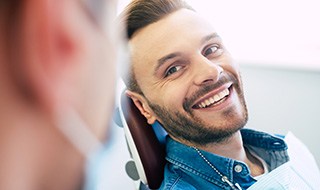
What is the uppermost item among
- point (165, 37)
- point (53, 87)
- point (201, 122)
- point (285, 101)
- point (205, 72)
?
point (53, 87)

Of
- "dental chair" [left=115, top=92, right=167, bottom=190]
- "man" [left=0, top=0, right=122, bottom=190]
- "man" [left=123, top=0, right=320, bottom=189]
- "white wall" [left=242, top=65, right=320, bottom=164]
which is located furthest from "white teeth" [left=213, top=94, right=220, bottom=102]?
"man" [left=0, top=0, right=122, bottom=190]

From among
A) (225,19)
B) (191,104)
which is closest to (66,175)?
(191,104)

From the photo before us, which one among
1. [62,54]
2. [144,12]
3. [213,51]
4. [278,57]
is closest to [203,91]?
[213,51]

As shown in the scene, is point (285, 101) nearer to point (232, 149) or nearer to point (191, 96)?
point (232, 149)

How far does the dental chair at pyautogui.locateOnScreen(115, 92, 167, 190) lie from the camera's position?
93 cm

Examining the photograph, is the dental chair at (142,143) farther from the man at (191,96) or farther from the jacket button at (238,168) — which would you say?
the jacket button at (238,168)

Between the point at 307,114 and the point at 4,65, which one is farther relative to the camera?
the point at 307,114

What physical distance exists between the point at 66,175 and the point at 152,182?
2.22 ft

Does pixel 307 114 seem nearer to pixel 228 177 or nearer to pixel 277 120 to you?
pixel 277 120

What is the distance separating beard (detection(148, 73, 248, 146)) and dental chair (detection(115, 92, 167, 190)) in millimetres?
60

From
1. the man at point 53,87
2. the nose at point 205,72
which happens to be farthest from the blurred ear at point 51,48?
the nose at point 205,72

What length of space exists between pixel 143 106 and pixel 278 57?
1.97 feet

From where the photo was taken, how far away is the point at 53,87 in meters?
0.26

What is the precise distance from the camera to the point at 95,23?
10.5 inches
